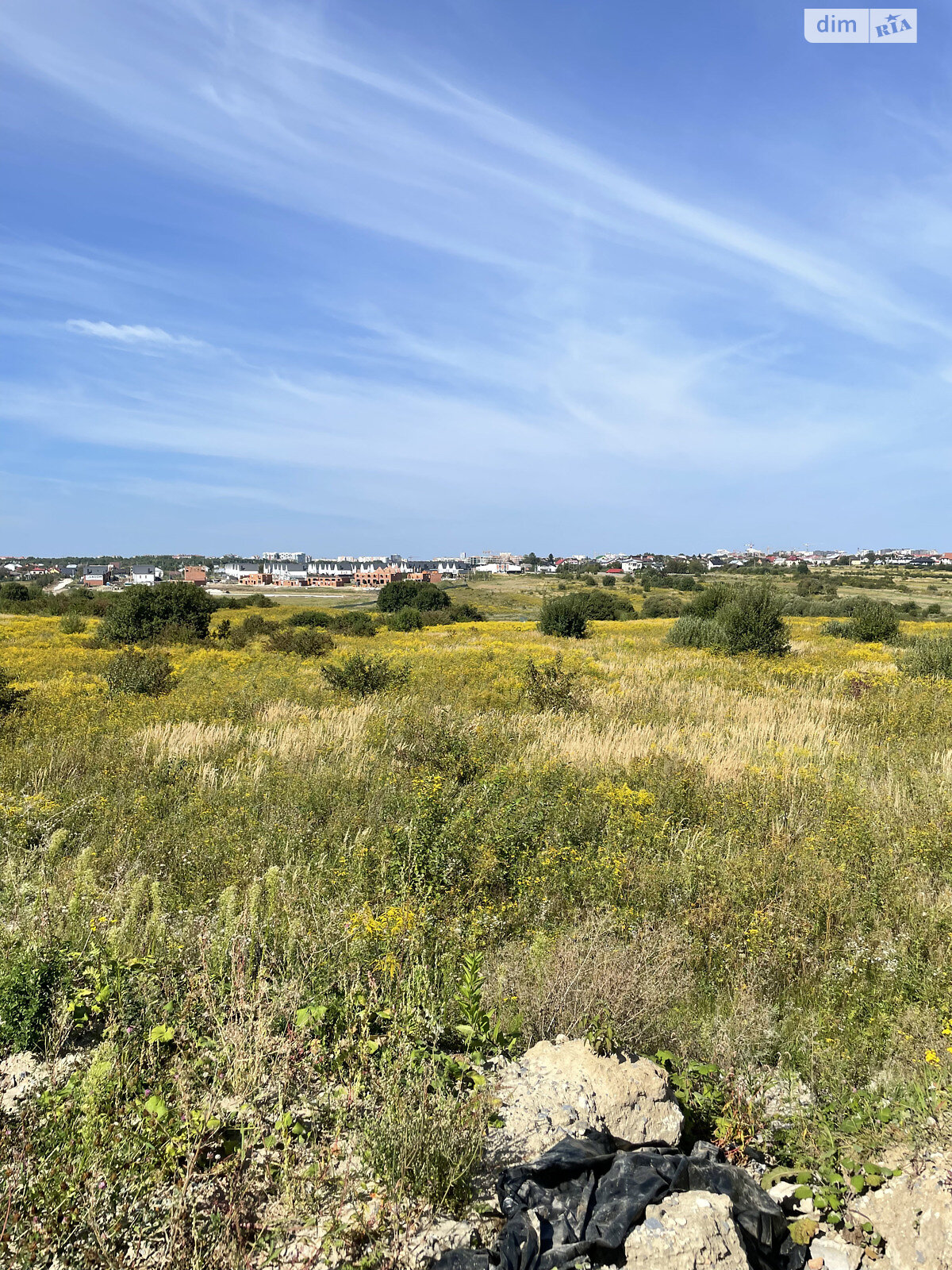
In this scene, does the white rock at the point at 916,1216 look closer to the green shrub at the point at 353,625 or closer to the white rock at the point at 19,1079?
the white rock at the point at 19,1079

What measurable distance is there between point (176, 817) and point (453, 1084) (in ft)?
15.5

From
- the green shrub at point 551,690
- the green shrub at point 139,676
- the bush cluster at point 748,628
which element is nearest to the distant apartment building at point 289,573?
the bush cluster at point 748,628

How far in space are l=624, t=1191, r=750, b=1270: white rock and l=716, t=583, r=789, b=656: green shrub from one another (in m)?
20.4

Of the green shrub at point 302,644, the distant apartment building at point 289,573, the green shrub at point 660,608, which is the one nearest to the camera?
the green shrub at point 302,644

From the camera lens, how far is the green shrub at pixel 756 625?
21.7 metres

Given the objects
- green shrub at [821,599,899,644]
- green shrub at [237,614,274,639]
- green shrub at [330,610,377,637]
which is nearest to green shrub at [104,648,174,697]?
green shrub at [237,614,274,639]

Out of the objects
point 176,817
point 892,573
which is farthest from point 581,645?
point 892,573

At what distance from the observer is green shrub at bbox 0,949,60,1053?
3377 mm

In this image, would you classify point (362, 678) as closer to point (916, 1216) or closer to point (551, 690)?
point (551, 690)

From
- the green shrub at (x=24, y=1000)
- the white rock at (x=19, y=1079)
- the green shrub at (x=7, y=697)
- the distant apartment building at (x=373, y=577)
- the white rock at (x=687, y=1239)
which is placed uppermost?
the distant apartment building at (x=373, y=577)

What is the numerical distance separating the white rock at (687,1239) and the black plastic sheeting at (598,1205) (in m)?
0.06

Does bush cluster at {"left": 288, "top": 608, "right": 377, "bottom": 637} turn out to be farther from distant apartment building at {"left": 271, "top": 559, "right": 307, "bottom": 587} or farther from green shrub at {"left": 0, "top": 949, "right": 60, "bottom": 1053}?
distant apartment building at {"left": 271, "top": 559, "right": 307, "bottom": 587}

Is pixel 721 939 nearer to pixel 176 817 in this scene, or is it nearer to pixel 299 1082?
pixel 299 1082

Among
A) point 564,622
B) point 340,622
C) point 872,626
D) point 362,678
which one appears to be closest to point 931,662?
point 872,626
